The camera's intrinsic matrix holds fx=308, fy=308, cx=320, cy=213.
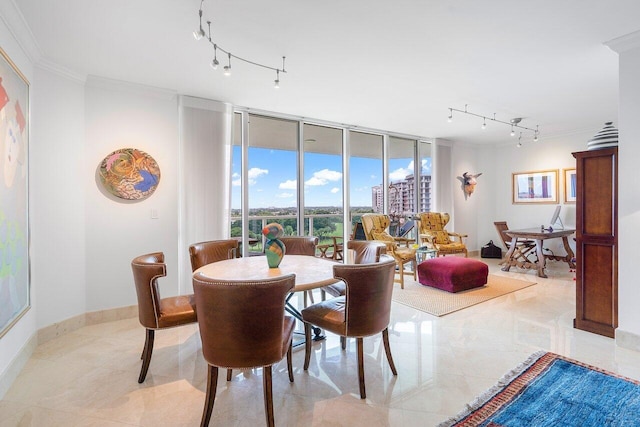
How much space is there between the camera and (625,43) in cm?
265

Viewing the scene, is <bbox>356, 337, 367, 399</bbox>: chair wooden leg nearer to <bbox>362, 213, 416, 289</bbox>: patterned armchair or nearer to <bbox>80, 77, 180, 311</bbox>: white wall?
<bbox>80, 77, 180, 311</bbox>: white wall

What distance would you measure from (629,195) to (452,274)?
2146 mm

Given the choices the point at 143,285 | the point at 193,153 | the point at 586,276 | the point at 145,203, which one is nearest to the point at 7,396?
the point at 143,285

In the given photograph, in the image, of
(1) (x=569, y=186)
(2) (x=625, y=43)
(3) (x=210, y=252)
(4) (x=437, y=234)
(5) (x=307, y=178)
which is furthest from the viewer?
(1) (x=569, y=186)

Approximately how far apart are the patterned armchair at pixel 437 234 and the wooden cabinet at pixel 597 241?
2.48m

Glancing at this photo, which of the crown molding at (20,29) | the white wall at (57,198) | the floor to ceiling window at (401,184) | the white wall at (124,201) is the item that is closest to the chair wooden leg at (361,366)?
the white wall at (124,201)

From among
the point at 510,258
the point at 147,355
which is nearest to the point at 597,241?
the point at 510,258

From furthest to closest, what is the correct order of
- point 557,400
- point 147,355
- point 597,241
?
point 597,241
point 147,355
point 557,400

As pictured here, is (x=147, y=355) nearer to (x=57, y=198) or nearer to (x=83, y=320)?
(x=83, y=320)

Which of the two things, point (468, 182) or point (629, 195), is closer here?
point (629, 195)

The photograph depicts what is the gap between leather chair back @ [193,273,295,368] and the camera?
1.61 m

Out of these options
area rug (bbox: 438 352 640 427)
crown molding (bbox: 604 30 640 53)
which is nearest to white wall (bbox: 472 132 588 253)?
crown molding (bbox: 604 30 640 53)

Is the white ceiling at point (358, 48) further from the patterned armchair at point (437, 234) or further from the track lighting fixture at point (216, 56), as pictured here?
the patterned armchair at point (437, 234)

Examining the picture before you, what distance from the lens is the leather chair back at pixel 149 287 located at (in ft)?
7.04
